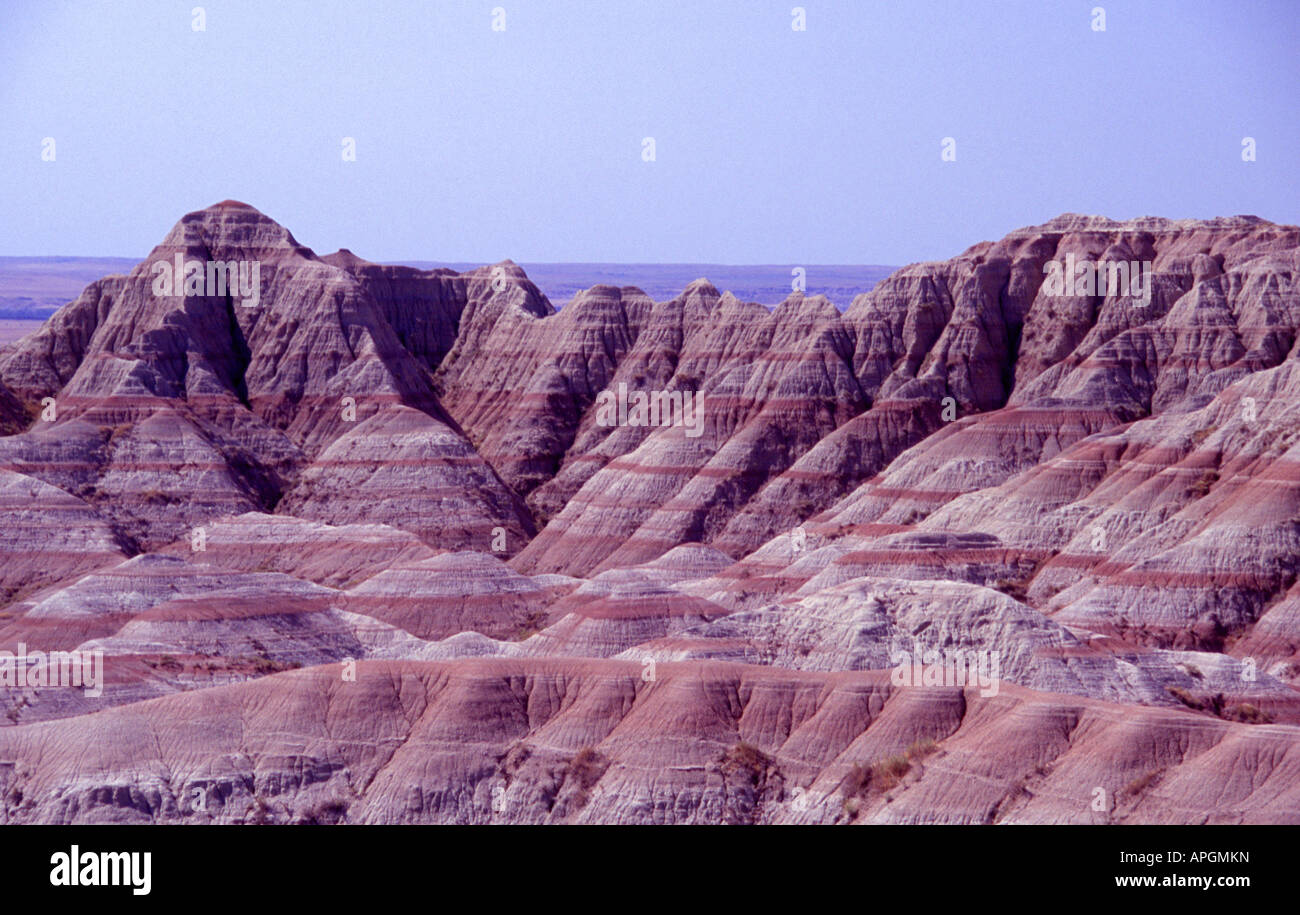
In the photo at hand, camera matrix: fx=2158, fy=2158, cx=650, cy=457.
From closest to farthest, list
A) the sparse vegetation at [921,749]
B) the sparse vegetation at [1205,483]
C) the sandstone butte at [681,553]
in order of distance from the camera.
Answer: the sparse vegetation at [921,749] → the sandstone butte at [681,553] → the sparse vegetation at [1205,483]

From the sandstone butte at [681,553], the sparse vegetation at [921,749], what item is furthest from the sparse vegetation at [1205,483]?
the sparse vegetation at [921,749]

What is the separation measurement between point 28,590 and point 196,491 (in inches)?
943

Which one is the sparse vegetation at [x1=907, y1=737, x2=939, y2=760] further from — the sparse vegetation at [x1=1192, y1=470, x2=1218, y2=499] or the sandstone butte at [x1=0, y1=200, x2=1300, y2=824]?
the sparse vegetation at [x1=1192, y1=470, x2=1218, y2=499]

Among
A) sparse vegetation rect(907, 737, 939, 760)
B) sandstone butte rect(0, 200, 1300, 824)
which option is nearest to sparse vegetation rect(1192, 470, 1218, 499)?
sandstone butte rect(0, 200, 1300, 824)

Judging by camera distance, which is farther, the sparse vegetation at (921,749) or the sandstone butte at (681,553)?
the sandstone butte at (681,553)

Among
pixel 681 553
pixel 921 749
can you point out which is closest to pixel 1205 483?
pixel 681 553

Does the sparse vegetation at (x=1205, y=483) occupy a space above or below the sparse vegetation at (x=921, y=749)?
above

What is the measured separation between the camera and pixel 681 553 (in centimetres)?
14212

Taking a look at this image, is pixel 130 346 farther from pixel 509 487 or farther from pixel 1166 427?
pixel 1166 427

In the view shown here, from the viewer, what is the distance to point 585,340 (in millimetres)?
198375

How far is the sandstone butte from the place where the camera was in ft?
264

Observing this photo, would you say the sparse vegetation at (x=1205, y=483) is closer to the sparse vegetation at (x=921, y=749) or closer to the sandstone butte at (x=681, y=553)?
the sandstone butte at (x=681, y=553)

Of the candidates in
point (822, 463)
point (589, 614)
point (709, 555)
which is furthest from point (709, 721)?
point (822, 463)

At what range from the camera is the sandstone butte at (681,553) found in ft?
264
